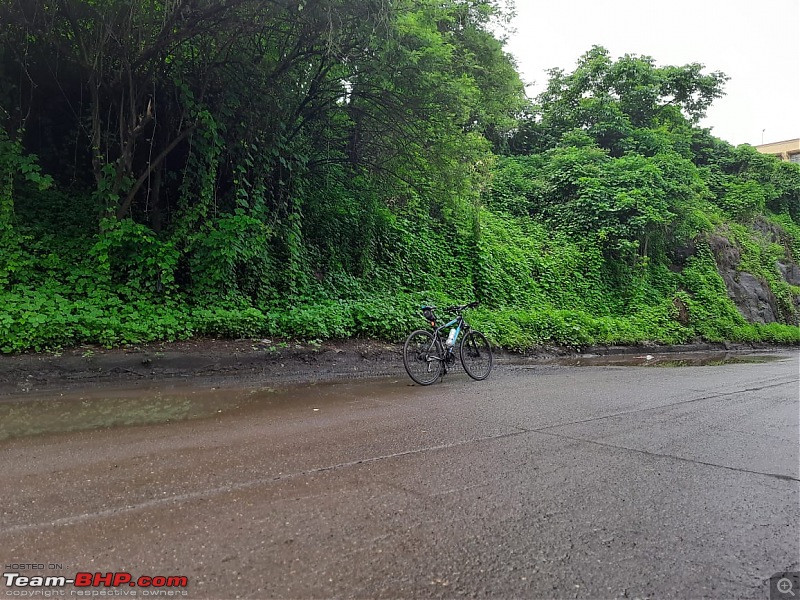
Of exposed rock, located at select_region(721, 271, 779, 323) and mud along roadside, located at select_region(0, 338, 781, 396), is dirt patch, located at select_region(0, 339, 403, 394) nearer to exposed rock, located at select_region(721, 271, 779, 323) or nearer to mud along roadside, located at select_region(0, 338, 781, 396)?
mud along roadside, located at select_region(0, 338, 781, 396)

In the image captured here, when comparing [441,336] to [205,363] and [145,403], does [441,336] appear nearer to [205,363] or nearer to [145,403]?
[205,363]

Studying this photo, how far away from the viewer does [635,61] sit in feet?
87.7

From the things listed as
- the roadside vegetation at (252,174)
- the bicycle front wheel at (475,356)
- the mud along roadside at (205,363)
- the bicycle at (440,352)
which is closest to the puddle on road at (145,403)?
the mud along roadside at (205,363)

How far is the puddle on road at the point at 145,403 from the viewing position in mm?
5141

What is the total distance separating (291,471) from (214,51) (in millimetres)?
8751

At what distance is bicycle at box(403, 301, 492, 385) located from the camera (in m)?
8.30

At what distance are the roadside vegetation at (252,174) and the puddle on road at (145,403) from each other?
4.62 ft

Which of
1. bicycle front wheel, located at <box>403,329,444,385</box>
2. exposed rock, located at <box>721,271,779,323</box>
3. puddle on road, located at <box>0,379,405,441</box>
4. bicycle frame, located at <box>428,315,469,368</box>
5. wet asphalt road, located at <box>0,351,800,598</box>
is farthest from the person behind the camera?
exposed rock, located at <box>721,271,779,323</box>

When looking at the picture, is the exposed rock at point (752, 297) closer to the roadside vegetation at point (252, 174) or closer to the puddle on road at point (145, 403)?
the roadside vegetation at point (252, 174)

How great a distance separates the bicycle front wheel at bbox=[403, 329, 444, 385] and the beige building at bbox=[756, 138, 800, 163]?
53.9 metres

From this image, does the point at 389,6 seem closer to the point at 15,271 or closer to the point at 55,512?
the point at 15,271

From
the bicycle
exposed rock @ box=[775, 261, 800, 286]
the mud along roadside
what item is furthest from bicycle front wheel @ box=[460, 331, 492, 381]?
exposed rock @ box=[775, 261, 800, 286]

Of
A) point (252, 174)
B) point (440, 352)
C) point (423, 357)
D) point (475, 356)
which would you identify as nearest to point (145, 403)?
point (423, 357)

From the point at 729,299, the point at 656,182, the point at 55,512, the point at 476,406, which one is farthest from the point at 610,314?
the point at 55,512
